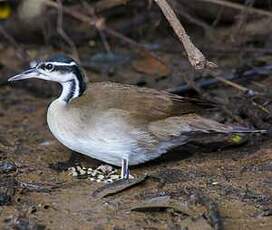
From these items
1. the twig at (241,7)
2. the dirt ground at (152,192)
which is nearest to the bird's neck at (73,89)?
the dirt ground at (152,192)

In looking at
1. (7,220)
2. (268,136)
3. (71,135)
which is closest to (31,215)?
(7,220)

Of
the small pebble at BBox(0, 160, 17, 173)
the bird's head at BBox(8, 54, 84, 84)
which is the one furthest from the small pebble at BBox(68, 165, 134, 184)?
the bird's head at BBox(8, 54, 84, 84)

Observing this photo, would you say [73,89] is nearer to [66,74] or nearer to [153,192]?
[66,74]

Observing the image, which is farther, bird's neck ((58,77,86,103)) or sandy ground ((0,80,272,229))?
bird's neck ((58,77,86,103))

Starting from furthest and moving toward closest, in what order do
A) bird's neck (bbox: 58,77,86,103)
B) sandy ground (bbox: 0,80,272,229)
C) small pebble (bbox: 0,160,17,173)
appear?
bird's neck (bbox: 58,77,86,103), small pebble (bbox: 0,160,17,173), sandy ground (bbox: 0,80,272,229)

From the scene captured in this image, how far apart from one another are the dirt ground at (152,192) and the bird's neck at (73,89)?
1.75 ft

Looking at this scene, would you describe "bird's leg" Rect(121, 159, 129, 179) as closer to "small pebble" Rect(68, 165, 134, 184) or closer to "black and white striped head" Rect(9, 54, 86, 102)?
"small pebble" Rect(68, 165, 134, 184)

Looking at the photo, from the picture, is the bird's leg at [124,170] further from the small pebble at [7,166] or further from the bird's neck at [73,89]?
the small pebble at [7,166]

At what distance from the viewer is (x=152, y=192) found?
5270 millimetres

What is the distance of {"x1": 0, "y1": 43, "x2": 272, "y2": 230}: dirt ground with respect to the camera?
477cm

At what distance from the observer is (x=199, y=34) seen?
9.00m

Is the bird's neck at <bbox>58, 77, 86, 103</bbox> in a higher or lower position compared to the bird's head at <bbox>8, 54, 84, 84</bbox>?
lower

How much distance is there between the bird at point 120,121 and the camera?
554 centimetres

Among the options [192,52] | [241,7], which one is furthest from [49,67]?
[241,7]
